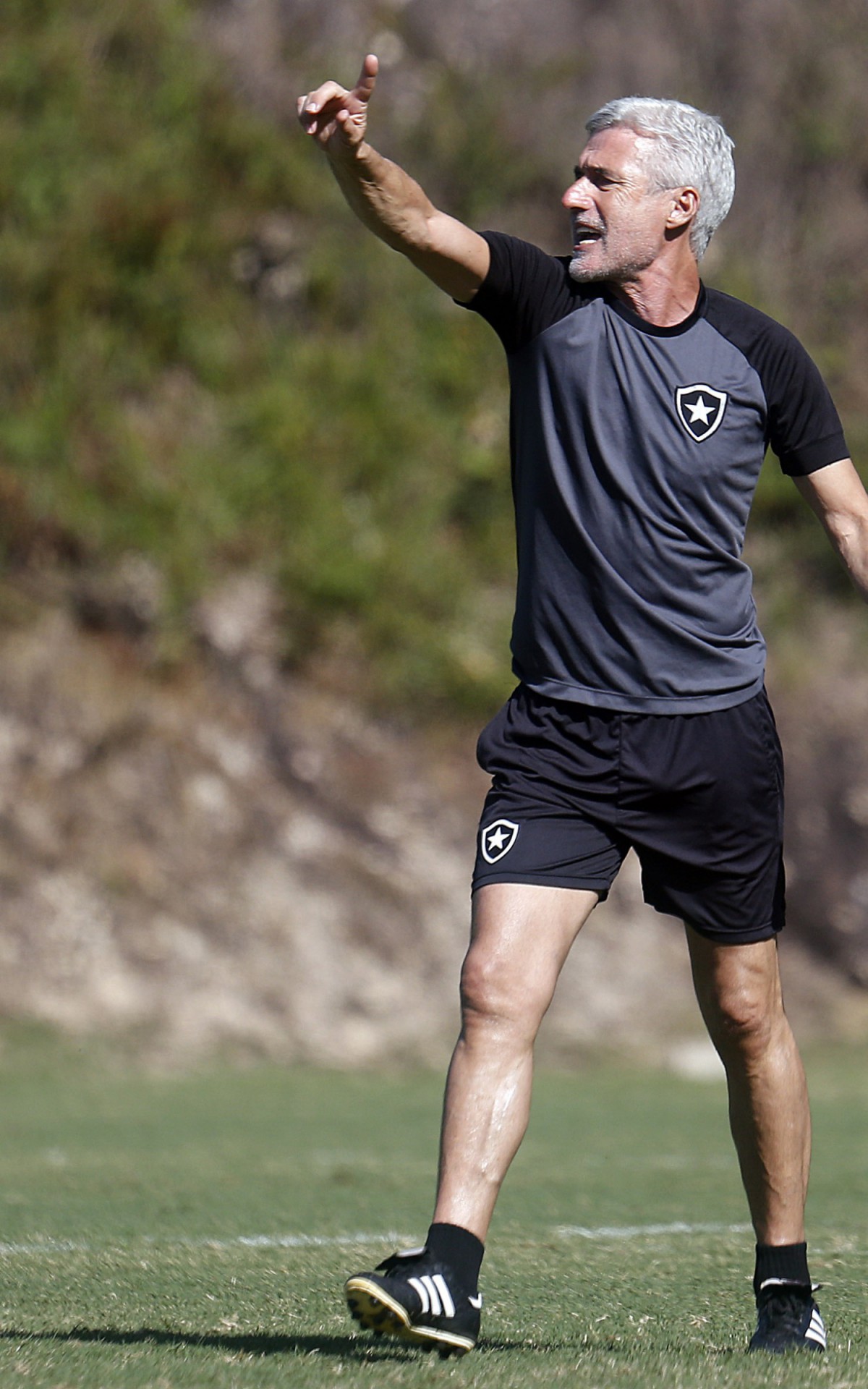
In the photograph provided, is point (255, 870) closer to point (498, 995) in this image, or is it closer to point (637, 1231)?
point (637, 1231)

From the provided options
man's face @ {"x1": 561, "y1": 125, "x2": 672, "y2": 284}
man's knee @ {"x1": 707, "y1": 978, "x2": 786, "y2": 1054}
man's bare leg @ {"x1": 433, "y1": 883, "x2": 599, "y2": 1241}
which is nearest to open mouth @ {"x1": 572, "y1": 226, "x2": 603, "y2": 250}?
man's face @ {"x1": 561, "y1": 125, "x2": 672, "y2": 284}

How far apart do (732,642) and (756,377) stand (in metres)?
0.50

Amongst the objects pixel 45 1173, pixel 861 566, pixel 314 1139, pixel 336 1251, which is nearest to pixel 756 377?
pixel 861 566

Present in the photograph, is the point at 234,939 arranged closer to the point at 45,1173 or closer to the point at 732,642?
the point at 45,1173

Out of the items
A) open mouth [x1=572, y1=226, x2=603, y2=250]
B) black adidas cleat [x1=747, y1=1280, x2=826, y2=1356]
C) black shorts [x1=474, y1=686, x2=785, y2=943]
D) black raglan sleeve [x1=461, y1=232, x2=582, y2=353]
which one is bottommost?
black adidas cleat [x1=747, y1=1280, x2=826, y2=1356]

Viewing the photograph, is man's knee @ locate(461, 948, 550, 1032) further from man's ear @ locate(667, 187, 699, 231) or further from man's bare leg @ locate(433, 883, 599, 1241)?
man's ear @ locate(667, 187, 699, 231)

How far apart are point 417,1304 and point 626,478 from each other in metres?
1.48

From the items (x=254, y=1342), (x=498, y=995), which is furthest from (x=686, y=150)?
(x=254, y=1342)

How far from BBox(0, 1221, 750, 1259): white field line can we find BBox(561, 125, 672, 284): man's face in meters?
2.53

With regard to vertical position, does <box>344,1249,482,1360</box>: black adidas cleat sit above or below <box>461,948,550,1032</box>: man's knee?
below

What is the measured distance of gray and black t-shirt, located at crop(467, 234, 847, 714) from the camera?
3158 mm

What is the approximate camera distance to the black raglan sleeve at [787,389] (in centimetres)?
328

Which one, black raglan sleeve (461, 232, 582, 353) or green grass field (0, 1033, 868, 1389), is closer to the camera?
green grass field (0, 1033, 868, 1389)

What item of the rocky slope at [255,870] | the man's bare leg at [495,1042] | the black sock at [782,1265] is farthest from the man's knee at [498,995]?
the rocky slope at [255,870]
